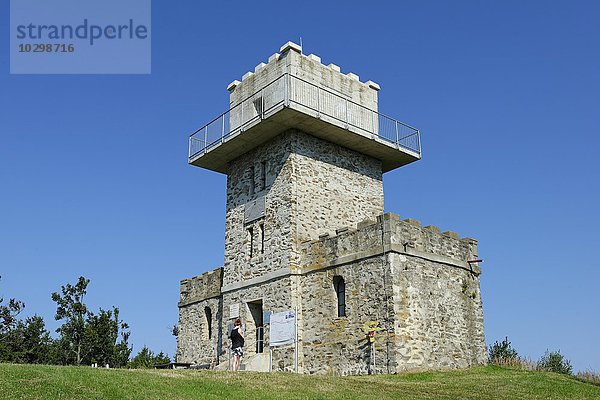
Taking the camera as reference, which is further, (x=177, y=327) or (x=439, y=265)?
(x=177, y=327)

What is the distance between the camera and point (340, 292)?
22844mm

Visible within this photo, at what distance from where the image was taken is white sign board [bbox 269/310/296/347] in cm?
2311

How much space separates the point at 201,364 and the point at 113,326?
8.31 m

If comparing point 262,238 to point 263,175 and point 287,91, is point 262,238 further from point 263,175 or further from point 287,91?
point 287,91

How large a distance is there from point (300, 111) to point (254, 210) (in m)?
4.69

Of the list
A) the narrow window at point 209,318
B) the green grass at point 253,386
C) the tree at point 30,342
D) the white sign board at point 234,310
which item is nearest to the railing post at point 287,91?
the white sign board at point 234,310

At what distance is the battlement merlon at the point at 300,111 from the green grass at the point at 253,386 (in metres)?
9.68

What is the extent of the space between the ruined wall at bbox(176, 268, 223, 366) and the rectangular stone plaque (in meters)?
3.34

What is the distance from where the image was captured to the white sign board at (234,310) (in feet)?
84.5

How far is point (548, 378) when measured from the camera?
64.8 feet

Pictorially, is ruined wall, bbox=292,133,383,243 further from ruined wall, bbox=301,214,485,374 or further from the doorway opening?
the doorway opening

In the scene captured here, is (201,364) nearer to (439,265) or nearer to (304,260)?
(304,260)

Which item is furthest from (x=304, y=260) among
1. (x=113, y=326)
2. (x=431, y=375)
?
(x=113, y=326)

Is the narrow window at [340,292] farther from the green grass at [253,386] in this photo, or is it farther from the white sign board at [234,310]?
the white sign board at [234,310]
